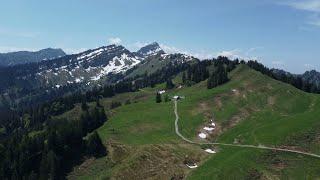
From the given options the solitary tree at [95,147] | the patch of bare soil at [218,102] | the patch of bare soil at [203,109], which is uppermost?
the patch of bare soil at [218,102]

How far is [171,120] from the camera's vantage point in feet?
571

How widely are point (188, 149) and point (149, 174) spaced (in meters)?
18.4

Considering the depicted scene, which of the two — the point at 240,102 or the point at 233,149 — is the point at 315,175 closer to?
the point at 233,149

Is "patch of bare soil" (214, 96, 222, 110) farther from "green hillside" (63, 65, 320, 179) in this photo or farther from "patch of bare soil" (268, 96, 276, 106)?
"patch of bare soil" (268, 96, 276, 106)

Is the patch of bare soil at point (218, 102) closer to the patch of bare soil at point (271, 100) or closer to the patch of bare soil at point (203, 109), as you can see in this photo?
the patch of bare soil at point (203, 109)

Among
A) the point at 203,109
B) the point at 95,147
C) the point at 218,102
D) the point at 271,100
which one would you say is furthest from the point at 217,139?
the point at 271,100

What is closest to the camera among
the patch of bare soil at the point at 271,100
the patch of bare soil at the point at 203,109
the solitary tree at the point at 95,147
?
the solitary tree at the point at 95,147

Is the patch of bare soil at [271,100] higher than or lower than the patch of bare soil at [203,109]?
higher

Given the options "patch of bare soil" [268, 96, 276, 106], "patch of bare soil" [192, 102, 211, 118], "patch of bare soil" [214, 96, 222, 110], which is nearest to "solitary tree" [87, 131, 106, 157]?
"patch of bare soil" [192, 102, 211, 118]

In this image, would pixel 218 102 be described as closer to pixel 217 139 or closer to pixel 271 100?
pixel 271 100

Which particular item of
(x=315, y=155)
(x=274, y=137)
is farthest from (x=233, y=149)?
(x=315, y=155)

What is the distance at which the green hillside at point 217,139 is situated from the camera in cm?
11912

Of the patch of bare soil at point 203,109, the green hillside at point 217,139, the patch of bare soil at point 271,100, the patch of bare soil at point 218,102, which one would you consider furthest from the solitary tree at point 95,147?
the patch of bare soil at point 271,100

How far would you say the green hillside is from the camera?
119125 mm
